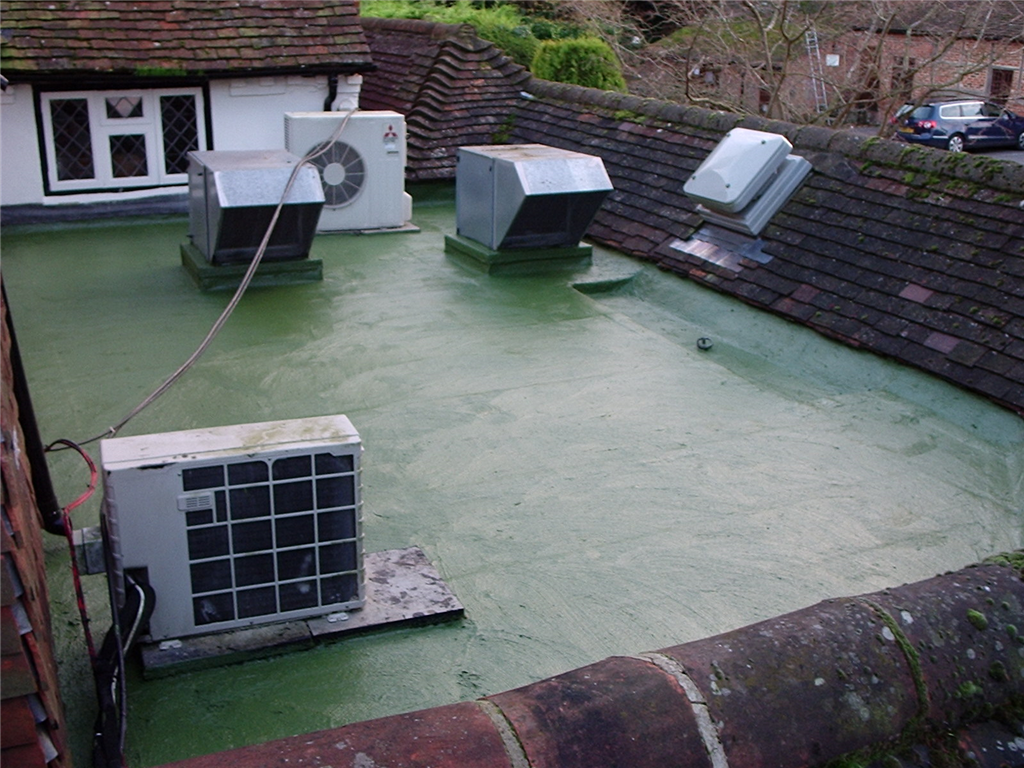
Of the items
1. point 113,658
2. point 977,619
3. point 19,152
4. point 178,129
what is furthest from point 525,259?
point 977,619

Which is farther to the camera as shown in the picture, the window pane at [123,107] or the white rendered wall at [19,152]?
the window pane at [123,107]

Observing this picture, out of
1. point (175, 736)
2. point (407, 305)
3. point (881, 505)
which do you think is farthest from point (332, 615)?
point (407, 305)

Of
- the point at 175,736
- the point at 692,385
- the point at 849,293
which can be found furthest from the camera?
the point at 849,293

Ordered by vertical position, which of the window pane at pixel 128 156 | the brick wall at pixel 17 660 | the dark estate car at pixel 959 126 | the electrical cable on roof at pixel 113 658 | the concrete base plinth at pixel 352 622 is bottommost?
the dark estate car at pixel 959 126

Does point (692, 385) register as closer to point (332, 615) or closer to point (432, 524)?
point (432, 524)

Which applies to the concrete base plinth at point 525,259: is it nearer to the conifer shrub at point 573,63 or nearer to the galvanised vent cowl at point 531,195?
the galvanised vent cowl at point 531,195

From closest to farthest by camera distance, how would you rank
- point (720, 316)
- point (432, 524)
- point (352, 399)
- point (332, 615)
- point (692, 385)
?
point (332, 615) → point (432, 524) → point (352, 399) → point (692, 385) → point (720, 316)

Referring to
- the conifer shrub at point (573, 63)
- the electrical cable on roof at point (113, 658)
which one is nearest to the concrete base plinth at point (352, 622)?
the electrical cable on roof at point (113, 658)
